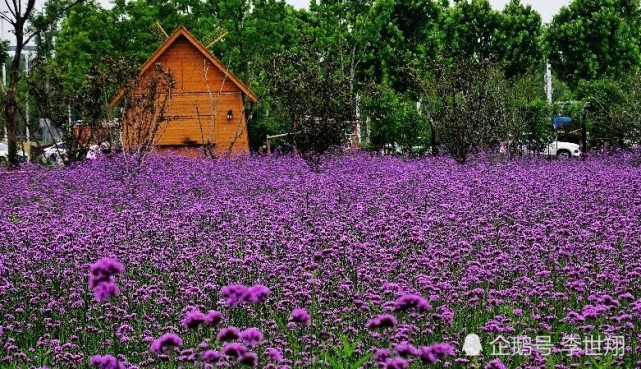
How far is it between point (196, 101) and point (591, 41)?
19.2 metres

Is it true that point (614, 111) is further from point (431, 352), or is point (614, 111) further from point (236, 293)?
point (236, 293)

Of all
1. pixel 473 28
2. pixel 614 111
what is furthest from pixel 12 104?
pixel 473 28

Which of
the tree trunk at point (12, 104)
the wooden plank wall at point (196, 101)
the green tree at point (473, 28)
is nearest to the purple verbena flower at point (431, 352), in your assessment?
the tree trunk at point (12, 104)

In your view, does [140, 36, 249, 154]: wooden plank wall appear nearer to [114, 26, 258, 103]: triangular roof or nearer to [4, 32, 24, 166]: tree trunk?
[114, 26, 258, 103]: triangular roof

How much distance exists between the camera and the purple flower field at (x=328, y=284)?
530 cm

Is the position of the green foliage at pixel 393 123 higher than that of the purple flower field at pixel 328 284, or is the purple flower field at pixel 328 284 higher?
the green foliage at pixel 393 123

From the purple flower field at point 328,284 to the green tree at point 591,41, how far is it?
3210cm

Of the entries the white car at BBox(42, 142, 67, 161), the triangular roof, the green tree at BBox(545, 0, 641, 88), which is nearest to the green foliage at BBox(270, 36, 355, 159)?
the triangular roof

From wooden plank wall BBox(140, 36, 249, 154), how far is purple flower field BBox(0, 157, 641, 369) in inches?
937

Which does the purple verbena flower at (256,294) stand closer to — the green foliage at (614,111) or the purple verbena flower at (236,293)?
the purple verbena flower at (236,293)

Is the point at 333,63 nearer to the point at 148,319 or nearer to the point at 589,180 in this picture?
the point at 589,180

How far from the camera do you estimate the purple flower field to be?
530 cm

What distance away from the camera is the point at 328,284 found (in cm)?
756

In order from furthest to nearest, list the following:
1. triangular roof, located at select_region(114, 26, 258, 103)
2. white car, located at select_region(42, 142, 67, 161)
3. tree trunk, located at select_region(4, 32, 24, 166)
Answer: triangular roof, located at select_region(114, 26, 258, 103)
tree trunk, located at select_region(4, 32, 24, 166)
white car, located at select_region(42, 142, 67, 161)
